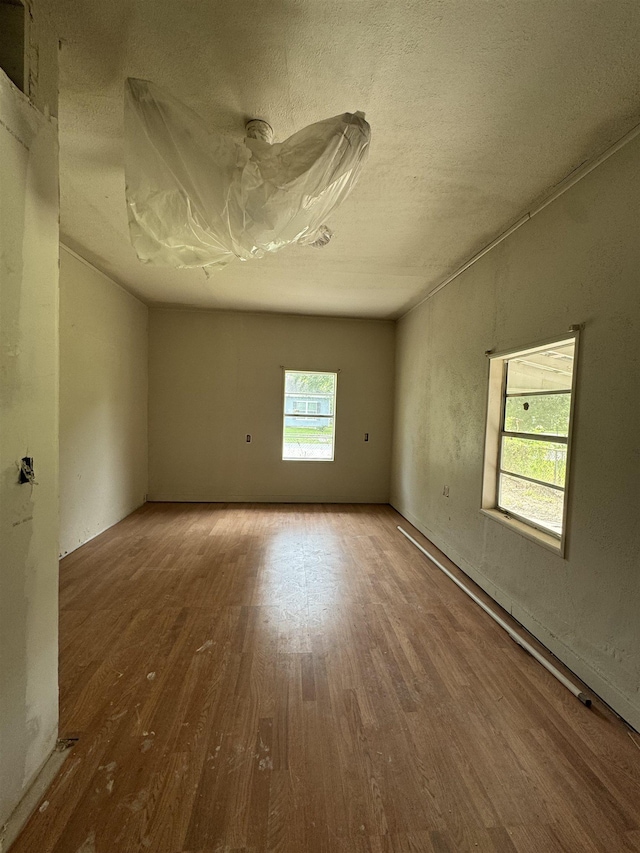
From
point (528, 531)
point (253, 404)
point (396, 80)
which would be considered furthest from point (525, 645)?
point (253, 404)

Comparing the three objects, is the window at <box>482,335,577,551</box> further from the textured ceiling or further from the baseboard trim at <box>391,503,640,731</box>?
the textured ceiling

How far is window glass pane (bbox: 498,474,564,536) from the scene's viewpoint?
2121 mm

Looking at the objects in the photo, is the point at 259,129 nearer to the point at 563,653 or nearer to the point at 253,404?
the point at 563,653

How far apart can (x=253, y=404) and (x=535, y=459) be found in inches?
141

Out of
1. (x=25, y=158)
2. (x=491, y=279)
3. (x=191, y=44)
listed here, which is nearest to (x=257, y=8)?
(x=191, y=44)

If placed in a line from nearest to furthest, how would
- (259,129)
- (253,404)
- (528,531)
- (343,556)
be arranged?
(259,129), (528,531), (343,556), (253,404)

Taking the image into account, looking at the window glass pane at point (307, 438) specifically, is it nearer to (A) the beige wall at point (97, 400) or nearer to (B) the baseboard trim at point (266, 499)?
(B) the baseboard trim at point (266, 499)

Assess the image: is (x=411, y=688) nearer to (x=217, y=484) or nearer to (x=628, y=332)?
(x=628, y=332)

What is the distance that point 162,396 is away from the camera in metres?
4.79

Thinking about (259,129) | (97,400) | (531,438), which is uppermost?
(259,129)

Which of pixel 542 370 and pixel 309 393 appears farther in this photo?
pixel 309 393

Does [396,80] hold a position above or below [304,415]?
above

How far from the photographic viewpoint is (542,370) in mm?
2318

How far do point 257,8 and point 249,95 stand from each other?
1.10ft
